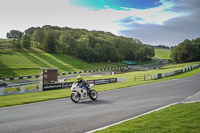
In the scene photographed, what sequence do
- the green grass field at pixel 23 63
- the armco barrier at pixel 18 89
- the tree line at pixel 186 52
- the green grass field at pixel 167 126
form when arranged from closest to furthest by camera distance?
the green grass field at pixel 167 126 → the armco barrier at pixel 18 89 → the green grass field at pixel 23 63 → the tree line at pixel 186 52

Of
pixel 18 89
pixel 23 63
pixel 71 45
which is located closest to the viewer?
pixel 18 89

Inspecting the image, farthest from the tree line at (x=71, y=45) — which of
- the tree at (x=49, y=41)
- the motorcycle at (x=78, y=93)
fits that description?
the motorcycle at (x=78, y=93)

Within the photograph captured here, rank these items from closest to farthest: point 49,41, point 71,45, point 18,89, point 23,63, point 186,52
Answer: point 18,89, point 23,63, point 49,41, point 71,45, point 186,52

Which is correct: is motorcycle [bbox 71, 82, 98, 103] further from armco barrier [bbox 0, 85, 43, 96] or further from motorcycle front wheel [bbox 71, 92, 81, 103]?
armco barrier [bbox 0, 85, 43, 96]

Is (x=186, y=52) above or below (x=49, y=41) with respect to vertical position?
below

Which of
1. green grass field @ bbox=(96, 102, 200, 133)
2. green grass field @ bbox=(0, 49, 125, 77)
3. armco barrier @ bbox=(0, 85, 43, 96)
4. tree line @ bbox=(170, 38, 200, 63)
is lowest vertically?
armco barrier @ bbox=(0, 85, 43, 96)

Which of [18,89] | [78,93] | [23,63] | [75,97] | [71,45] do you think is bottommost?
[18,89]

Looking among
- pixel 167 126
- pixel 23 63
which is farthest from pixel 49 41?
pixel 167 126

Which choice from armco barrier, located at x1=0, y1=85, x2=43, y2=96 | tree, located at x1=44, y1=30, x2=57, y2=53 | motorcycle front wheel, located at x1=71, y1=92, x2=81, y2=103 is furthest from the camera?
tree, located at x1=44, y1=30, x2=57, y2=53

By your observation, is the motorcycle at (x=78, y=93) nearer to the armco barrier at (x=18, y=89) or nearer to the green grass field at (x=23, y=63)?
the armco barrier at (x=18, y=89)

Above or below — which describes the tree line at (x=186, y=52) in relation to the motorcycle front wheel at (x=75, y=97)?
above

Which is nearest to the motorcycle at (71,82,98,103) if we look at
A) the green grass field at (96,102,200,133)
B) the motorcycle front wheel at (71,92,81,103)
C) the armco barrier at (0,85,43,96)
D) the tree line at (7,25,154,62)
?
the motorcycle front wheel at (71,92,81,103)

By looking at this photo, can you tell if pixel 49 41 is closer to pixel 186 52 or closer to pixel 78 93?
pixel 78 93

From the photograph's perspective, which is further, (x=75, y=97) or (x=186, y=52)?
(x=186, y=52)
